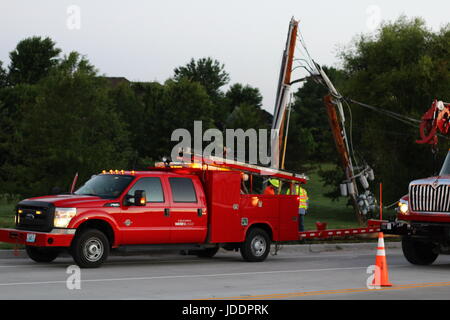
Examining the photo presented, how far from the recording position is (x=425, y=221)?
16781 mm

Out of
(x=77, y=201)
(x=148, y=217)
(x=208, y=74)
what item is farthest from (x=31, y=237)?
(x=208, y=74)

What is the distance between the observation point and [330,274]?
15109 mm

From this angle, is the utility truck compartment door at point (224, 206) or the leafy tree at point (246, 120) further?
the leafy tree at point (246, 120)

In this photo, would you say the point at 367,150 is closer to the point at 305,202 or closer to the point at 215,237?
the point at 305,202

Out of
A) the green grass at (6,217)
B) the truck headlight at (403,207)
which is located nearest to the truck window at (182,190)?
the truck headlight at (403,207)

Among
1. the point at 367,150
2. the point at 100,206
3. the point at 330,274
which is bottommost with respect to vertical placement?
the point at 330,274

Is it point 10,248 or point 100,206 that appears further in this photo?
point 10,248

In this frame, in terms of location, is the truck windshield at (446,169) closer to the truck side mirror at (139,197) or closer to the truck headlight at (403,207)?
the truck headlight at (403,207)

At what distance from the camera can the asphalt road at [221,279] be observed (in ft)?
38.6

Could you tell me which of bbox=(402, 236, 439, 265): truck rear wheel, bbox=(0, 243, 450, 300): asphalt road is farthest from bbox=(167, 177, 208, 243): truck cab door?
bbox=(402, 236, 439, 265): truck rear wheel

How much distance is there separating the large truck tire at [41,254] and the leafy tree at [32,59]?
2562 inches

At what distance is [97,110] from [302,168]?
34.0 m

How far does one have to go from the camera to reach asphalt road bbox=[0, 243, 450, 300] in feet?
38.6
